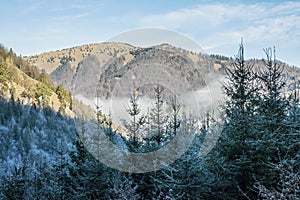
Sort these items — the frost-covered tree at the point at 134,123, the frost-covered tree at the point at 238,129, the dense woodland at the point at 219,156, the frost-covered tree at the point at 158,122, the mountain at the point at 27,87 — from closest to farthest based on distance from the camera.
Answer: the dense woodland at the point at 219,156 < the frost-covered tree at the point at 238,129 < the frost-covered tree at the point at 158,122 < the frost-covered tree at the point at 134,123 < the mountain at the point at 27,87

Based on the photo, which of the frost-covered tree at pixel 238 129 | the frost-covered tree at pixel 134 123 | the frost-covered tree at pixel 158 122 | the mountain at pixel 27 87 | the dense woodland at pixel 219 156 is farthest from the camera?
the mountain at pixel 27 87

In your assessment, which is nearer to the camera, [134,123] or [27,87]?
[134,123]

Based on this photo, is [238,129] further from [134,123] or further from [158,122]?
[134,123]

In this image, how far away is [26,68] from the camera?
76.8 meters

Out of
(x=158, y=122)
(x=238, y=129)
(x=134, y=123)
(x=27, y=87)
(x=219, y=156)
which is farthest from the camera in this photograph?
(x=27, y=87)

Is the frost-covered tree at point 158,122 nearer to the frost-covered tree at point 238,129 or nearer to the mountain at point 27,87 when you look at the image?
the frost-covered tree at point 238,129

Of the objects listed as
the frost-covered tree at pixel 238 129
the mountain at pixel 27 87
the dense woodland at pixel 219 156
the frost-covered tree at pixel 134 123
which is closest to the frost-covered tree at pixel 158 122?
the dense woodland at pixel 219 156

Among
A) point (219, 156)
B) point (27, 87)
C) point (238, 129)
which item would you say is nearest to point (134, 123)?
point (219, 156)

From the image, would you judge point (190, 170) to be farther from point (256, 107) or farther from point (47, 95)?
point (47, 95)

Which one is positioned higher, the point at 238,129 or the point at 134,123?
the point at 238,129

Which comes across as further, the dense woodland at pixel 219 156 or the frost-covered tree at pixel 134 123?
the frost-covered tree at pixel 134 123

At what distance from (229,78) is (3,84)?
174 ft

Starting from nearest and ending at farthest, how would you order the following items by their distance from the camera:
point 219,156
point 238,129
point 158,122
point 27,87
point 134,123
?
point 238,129 → point 219,156 → point 158,122 → point 134,123 → point 27,87

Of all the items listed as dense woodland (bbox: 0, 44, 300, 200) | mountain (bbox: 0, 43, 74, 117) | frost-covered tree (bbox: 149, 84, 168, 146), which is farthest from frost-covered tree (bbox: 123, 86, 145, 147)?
mountain (bbox: 0, 43, 74, 117)
